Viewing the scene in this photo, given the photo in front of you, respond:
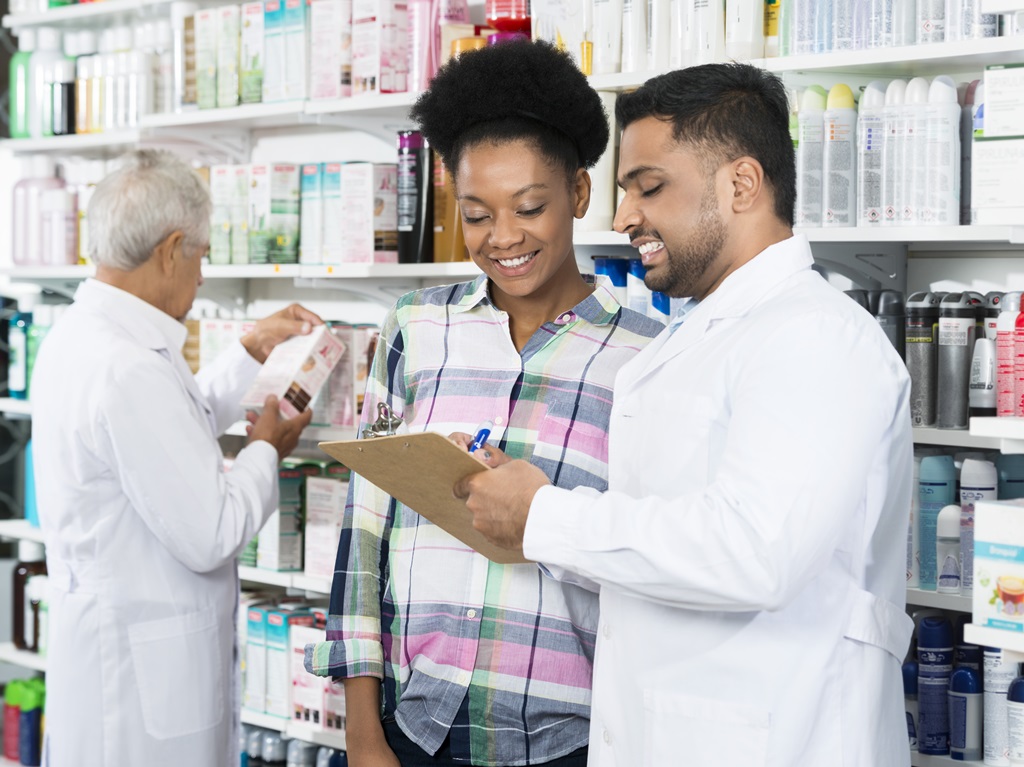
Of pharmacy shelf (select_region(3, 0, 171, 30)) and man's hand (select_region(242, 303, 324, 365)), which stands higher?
pharmacy shelf (select_region(3, 0, 171, 30))

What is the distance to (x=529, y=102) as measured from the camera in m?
1.84

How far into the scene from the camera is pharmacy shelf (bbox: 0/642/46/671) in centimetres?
388

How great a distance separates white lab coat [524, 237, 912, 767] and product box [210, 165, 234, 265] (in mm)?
1950

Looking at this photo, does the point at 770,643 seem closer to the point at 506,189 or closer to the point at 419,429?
the point at 419,429

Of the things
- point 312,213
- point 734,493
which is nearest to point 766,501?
point 734,493

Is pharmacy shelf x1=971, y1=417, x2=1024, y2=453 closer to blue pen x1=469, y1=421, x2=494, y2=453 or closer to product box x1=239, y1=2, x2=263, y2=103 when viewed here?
blue pen x1=469, y1=421, x2=494, y2=453

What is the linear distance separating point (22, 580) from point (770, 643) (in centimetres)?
310

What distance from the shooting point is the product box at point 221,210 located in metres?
3.32

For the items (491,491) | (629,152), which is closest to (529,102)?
(629,152)

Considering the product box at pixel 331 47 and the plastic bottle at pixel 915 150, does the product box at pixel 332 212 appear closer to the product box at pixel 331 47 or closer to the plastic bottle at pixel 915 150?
the product box at pixel 331 47

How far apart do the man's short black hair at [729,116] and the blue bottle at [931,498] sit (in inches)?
34.2

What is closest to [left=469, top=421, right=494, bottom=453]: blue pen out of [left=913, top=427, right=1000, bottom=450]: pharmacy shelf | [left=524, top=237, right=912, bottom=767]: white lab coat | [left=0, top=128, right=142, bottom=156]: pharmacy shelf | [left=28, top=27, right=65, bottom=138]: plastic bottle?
[left=524, top=237, right=912, bottom=767]: white lab coat

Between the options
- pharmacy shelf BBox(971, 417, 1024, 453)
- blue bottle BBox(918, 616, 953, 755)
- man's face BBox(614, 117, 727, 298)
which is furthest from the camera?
blue bottle BBox(918, 616, 953, 755)

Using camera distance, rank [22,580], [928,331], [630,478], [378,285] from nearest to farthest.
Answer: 1. [630,478]
2. [928,331]
3. [378,285]
4. [22,580]
